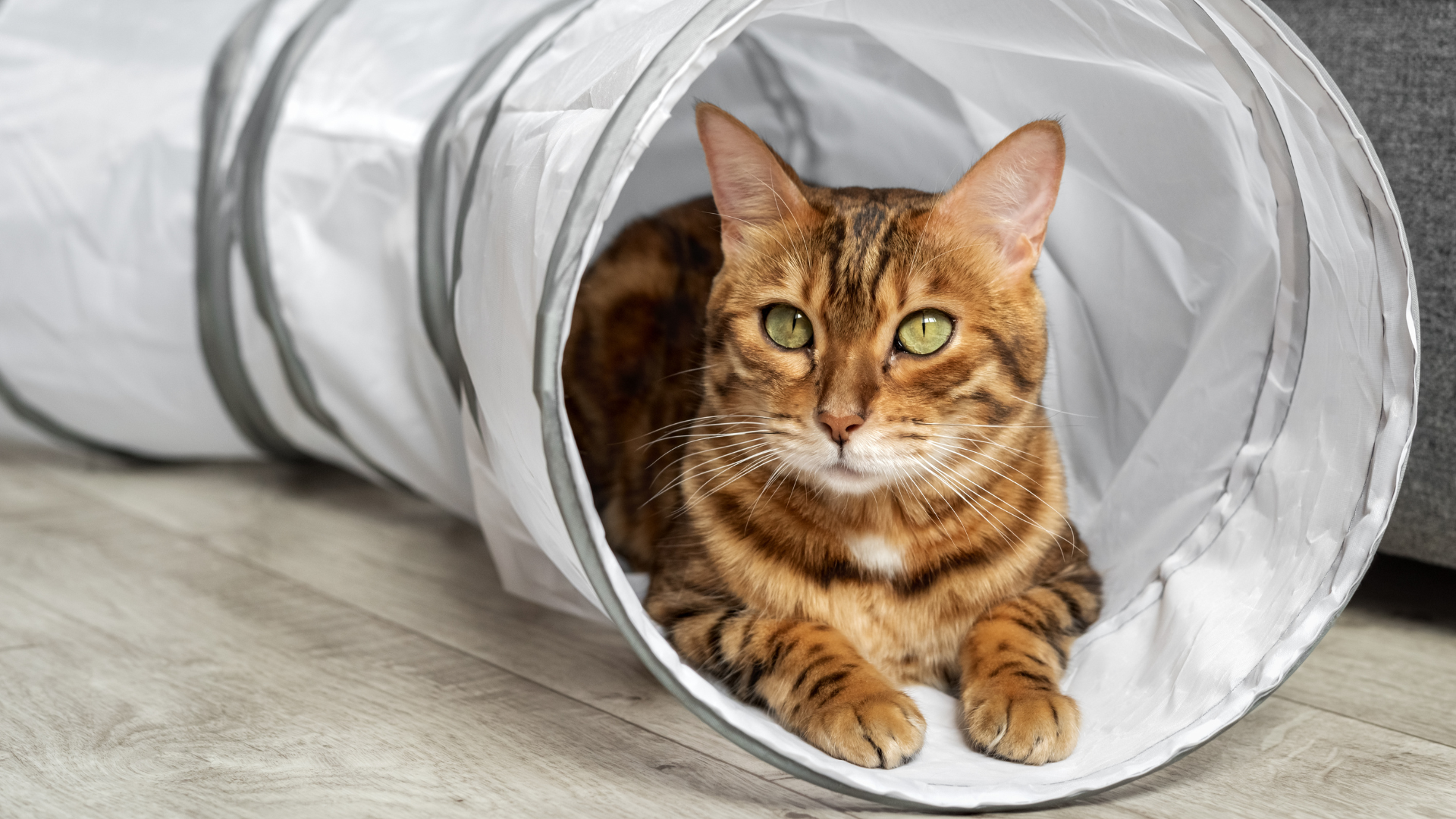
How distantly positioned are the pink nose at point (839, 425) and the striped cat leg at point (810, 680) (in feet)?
0.73

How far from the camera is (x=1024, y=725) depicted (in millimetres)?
1070

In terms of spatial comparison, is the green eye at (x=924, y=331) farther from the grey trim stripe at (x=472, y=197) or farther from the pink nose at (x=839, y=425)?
the grey trim stripe at (x=472, y=197)

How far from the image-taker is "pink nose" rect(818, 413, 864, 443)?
1.09m

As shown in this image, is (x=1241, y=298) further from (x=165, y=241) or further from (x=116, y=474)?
(x=116, y=474)

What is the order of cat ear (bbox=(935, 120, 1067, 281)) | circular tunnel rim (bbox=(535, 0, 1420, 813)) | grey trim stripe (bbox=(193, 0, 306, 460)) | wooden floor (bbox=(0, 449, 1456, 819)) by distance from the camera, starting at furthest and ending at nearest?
grey trim stripe (bbox=(193, 0, 306, 460)) → cat ear (bbox=(935, 120, 1067, 281)) → wooden floor (bbox=(0, 449, 1456, 819)) → circular tunnel rim (bbox=(535, 0, 1420, 813))

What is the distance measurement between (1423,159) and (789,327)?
2.74 ft

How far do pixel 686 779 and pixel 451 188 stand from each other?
33.0 inches

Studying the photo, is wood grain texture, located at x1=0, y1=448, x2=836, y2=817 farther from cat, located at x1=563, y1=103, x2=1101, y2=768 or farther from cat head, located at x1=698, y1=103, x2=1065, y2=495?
cat head, located at x1=698, y1=103, x2=1065, y2=495

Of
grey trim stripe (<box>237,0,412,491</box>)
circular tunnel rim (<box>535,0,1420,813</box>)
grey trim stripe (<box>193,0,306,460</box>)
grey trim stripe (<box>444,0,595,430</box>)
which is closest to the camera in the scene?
circular tunnel rim (<box>535,0,1420,813</box>)

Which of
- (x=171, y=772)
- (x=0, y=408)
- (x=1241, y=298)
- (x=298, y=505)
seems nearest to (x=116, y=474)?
(x=0, y=408)

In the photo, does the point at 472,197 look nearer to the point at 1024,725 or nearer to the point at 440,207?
the point at 440,207

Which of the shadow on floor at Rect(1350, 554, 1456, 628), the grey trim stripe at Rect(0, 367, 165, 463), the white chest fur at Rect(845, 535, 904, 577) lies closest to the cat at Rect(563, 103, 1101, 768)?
the white chest fur at Rect(845, 535, 904, 577)

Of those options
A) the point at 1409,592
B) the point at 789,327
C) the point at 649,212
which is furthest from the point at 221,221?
the point at 1409,592

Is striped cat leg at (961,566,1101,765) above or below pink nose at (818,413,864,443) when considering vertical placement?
below
